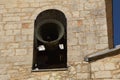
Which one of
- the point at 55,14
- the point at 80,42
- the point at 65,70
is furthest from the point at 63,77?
the point at 55,14

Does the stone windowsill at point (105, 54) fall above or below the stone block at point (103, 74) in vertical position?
above

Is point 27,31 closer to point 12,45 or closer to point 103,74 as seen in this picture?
point 12,45

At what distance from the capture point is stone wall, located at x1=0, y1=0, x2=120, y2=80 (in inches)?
257

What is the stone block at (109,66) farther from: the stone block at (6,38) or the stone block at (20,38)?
the stone block at (6,38)

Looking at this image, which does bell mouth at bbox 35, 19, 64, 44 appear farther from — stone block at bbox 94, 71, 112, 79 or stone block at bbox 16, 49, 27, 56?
stone block at bbox 94, 71, 112, 79

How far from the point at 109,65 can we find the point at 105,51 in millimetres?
236

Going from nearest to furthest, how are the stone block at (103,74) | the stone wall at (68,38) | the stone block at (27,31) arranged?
the stone block at (103,74) < the stone wall at (68,38) < the stone block at (27,31)

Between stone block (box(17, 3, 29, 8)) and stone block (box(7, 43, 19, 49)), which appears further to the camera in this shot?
stone block (box(17, 3, 29, 8))

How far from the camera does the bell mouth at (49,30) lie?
7203mm

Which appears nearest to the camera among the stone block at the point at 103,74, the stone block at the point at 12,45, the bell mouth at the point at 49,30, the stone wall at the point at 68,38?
→ the stone block at the point at 103,74

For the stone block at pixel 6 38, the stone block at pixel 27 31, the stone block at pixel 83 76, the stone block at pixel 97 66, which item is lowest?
the stone block at pixel 83 76

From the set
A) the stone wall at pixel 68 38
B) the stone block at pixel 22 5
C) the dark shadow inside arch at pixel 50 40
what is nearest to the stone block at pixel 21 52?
→ the stone wall at pixel 68 38

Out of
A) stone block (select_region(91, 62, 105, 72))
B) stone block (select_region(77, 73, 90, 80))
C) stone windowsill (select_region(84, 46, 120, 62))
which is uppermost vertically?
stone windowsill (select_region(84, 46, 120, 62))

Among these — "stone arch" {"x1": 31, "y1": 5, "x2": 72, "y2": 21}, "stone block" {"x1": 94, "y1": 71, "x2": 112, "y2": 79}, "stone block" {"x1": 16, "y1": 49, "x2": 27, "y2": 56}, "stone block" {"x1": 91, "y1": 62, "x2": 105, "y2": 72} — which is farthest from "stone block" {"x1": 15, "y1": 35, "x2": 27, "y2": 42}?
"stone block" {"x1": 94, "y1": 71, "x2": 112, "y2": 79}
